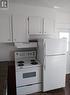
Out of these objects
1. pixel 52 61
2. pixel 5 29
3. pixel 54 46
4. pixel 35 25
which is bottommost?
pixel 52 61

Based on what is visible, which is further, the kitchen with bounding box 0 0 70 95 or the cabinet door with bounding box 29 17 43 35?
the cabinet door with bounding box 29 17 43 35

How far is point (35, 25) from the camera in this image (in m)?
3.30

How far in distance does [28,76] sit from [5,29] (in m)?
1.37

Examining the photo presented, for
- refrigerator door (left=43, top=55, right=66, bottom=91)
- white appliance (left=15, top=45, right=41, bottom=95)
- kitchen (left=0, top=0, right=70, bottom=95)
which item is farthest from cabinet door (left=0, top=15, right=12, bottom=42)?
refrigerator door (left=43, top=55, right=66, bottom=91)

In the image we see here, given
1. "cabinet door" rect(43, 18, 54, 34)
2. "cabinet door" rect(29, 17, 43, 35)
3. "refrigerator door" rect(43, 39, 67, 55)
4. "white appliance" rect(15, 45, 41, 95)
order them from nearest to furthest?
"white appliance" rect(15, 45, 41, 95), "refrigerator door" rect(43, 39, 67, 55), "cabinet door" rect(29, 17, 43, 35), "cabinet door" rect(43, 18, 54, 34)

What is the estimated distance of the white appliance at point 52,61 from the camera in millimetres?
3090

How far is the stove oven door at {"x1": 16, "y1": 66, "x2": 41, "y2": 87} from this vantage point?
2975 millimetres

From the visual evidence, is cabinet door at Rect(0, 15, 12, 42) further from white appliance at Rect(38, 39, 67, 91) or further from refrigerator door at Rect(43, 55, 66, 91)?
refrigerator door at Rect(43, 55, 66, 91)

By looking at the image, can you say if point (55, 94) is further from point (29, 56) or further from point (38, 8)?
point (38, 8)

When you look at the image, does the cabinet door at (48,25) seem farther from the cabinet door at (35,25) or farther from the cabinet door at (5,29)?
the cabinet door at (5,29)

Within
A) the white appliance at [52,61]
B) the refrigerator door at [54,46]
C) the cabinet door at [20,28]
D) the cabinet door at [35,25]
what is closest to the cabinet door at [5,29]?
the cabinet door at [20,28]

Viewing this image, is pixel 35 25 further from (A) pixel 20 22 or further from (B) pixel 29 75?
(B) pixel 29 75

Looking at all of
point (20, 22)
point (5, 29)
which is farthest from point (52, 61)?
point (5, 29)

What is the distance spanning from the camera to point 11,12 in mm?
3072
